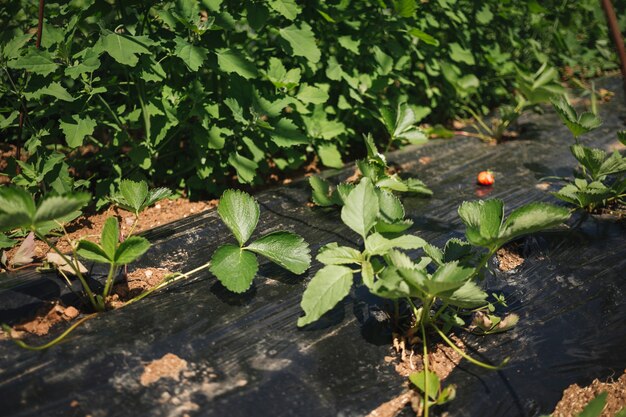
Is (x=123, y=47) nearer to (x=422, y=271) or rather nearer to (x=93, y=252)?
(x=93, y=252)

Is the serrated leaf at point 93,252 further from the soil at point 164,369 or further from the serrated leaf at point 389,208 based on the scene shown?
the serrated leaf at point 389,208

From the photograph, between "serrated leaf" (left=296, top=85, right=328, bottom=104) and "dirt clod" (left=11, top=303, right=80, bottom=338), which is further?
"serrated leaf" (left=296, top=85, right=328, bottom=104)

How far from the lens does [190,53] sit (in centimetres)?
187

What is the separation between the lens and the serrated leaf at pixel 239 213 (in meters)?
1.57

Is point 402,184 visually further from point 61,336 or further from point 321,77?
point 61,336

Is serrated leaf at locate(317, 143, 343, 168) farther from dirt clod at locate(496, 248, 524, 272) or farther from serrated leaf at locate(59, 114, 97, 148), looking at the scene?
serrated leaf at locate(59, 114, 97, 148)

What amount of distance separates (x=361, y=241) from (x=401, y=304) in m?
0.36

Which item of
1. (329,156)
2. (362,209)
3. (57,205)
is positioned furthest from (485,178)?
(57,205)

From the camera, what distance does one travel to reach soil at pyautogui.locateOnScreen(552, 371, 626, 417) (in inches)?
55.7

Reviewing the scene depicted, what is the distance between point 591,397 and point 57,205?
1.49m

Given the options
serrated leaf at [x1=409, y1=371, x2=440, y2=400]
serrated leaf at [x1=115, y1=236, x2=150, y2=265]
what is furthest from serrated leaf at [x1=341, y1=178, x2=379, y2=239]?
serrated leaf at [x1=115, y1=236, x2=150, y2=265]

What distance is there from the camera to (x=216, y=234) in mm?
1939

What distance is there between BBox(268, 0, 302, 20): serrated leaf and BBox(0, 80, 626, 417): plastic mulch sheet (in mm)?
788

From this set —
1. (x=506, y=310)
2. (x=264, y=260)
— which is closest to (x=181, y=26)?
(x=264, y=260)
